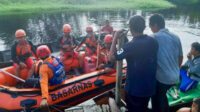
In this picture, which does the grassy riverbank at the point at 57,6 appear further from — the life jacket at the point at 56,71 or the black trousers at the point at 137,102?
the black trousers at the point at 137,102

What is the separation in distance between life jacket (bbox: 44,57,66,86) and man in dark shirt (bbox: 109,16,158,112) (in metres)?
1.84

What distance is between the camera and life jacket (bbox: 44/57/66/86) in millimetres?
3860

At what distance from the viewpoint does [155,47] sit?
7.71ft

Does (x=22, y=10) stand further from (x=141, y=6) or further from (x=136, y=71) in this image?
(x=136, y=71)

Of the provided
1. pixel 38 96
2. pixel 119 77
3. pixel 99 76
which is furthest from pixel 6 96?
pixel 119 77

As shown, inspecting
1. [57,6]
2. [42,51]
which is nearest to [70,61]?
[42,51]

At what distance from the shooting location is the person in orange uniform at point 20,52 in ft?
16.3

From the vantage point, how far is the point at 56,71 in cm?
400

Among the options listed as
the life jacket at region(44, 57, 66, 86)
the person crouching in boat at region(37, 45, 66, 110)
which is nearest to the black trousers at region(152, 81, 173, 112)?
the person crouching in boat at region(37, 45, 66, 110)

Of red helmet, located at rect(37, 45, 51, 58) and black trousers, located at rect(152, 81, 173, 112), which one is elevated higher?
red helmet, located at rect(37, 45, 51, 58)

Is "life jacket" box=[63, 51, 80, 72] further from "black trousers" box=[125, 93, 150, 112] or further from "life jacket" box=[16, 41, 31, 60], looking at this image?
"black trousers" box=[125, 93, 150, 112]

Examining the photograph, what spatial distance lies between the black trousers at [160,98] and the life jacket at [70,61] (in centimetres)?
355

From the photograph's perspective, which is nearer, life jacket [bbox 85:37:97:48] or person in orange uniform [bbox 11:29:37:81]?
person in orange uniform [bbox 11:29:37:81]

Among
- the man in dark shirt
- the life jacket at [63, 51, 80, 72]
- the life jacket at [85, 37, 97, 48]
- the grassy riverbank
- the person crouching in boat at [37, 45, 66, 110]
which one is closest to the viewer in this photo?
the man in dark shirt
